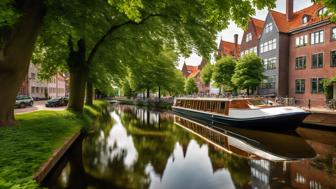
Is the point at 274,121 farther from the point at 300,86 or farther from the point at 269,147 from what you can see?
the point at 300,86

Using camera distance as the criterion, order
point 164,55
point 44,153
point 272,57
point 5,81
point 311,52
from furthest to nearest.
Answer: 1. point 164,55
2. point 272,57
3. point 311,52
4. point 5,81
5. point 44,153

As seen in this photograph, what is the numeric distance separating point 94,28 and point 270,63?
3459 centimetres

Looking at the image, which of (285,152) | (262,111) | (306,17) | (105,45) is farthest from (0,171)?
(306,17)

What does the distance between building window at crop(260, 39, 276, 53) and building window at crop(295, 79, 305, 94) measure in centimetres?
704

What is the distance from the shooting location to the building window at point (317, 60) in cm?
3403

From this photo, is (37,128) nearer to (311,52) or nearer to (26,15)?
(26,15)

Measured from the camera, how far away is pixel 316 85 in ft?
113

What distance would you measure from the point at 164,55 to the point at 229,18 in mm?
42375

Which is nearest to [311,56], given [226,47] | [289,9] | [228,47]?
[289,9]

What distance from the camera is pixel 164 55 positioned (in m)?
50.9

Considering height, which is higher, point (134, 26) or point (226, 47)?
point (226, 47)

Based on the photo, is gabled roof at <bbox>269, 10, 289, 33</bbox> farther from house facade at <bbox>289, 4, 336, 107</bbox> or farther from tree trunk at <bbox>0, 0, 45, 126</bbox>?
tree trunk at <bbox>0, 0, 45, 126</bbox>

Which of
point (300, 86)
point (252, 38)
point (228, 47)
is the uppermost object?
point (228, 47)

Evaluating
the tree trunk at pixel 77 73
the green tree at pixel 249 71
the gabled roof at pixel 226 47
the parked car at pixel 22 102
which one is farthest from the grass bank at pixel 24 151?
the gabled roof at pixel 226 47
